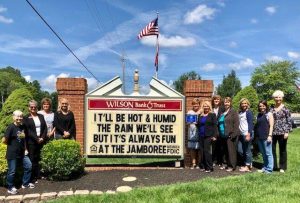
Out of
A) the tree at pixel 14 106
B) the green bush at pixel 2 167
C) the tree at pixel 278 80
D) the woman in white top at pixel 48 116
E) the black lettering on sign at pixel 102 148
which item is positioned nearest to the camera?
the green bush at pixel 2 167

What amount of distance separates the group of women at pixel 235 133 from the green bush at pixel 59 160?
3047mm

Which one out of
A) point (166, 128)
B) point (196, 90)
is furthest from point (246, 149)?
point (166, 128)

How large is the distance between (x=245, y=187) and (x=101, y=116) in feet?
14.7

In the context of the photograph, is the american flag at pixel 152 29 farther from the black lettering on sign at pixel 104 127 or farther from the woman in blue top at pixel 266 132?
the woman in blue top at pixel 266 132

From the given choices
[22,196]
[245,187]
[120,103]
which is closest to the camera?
[245,187]

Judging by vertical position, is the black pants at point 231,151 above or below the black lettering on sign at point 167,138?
below

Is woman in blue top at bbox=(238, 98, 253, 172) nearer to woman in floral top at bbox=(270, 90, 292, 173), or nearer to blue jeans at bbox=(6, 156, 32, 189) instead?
→ woman in floral top at bbox=(270, 90, 292, 173)

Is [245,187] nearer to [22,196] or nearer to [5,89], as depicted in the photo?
[22,196]

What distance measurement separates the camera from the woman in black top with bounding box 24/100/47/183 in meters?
8.83

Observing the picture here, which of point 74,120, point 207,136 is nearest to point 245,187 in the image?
point 207,136

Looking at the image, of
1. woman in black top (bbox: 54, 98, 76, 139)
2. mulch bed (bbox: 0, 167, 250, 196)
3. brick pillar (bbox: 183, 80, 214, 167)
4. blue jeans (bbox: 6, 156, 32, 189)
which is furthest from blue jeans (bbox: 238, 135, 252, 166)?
blue jeans (bbox: 6, 156, 32, 189)

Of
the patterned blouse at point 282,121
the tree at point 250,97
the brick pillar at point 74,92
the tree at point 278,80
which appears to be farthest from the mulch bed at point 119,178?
the tree at point 278,80

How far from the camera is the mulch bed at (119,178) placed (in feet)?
27.9

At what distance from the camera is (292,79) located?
8450 cm
